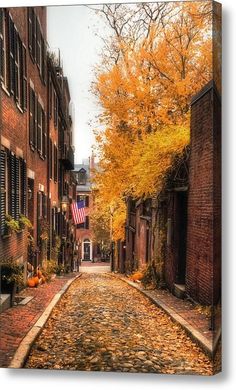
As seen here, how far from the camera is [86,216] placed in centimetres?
711

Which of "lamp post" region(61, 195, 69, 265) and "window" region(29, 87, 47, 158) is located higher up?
"window" region(29, 87, 47, 158)

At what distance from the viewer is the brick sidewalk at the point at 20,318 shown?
6.60 metres

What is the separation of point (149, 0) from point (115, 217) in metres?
2.41

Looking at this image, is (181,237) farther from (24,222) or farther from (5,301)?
(5,301)

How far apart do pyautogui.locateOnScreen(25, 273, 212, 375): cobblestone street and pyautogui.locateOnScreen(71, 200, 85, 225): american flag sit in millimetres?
914

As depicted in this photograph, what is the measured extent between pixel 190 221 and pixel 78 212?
4.33 feet

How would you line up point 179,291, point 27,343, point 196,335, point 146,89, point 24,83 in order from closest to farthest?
point 196,335, point 27,343, point 146,89, point 179,291, point 24,83

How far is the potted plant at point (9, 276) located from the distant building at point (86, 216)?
799 millimetres

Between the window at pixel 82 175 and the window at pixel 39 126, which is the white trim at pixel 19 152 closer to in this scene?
the window at pixel 39 126

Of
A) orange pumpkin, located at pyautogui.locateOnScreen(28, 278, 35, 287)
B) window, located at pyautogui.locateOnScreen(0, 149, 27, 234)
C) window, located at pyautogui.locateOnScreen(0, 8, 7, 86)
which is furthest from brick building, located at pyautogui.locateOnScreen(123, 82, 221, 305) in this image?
window, located at pyautogui.locateOnScreen(0, 8, 7, 86)

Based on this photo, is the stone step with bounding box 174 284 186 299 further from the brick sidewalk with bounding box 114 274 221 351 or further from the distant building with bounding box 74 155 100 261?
the distant building with bounding box 74 155 100 261

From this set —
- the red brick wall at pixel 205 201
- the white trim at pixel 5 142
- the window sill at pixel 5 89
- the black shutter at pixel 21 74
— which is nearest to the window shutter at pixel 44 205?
→ the white trim at pixel 5 142

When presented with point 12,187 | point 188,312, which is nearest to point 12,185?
point 12,187

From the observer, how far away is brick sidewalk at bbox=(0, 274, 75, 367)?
21.7 feet
